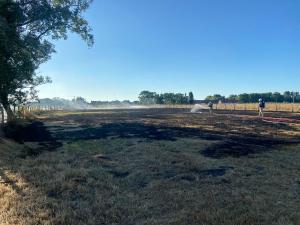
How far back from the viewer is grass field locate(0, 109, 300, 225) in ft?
24.0

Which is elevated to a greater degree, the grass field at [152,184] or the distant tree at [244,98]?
the distant tree at [244,98]

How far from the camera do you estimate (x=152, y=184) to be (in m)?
9.79

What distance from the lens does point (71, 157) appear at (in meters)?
14.2

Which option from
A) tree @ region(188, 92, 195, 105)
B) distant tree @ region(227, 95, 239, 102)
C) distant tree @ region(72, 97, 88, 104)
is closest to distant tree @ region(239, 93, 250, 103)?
distant tree @ region(227, 95, 239, 102)

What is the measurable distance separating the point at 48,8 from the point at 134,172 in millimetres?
12256

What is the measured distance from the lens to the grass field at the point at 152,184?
7.32 metres

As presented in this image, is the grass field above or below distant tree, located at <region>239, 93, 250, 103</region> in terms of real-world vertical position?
below

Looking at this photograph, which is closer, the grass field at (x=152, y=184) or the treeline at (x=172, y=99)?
the grass field at (x=152, y=184)

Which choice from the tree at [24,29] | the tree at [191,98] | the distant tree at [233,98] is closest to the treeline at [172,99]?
the tree at [191,98]

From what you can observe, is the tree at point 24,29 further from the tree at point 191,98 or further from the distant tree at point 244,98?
the distant tree at point 244,98

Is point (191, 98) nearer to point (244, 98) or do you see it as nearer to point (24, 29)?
point (244, 98)

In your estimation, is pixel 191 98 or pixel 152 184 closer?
pixel 152 184

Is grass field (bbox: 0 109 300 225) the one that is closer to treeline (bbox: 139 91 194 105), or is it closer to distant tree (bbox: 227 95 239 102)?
treeline (bbox: 139 91 194 105)

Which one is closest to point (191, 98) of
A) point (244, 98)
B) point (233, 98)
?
point (244, 98)
